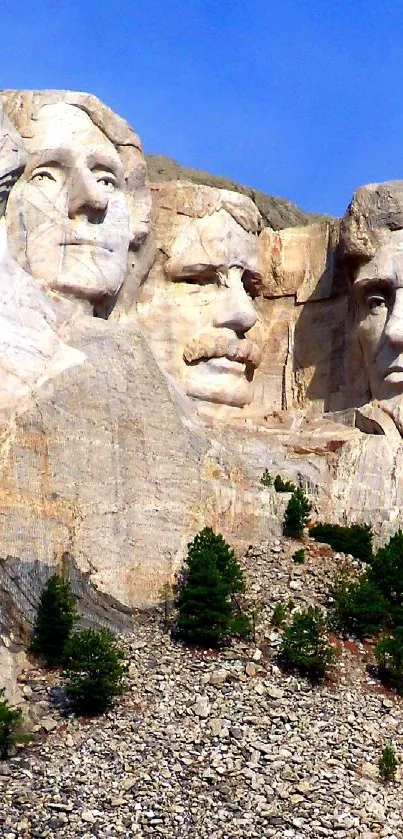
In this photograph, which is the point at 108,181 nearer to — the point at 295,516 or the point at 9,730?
the point at 295,516

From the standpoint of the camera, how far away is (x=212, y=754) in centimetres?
2388

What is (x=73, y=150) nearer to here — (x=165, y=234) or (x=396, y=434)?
(x=165, y=234)

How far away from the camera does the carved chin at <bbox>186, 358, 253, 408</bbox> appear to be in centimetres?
3185

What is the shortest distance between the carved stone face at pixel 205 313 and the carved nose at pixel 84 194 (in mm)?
2224

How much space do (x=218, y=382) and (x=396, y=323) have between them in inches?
110

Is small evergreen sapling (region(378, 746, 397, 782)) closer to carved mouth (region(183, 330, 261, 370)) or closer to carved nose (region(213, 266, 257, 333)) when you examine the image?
carved mouth (region(183, 330, 261, 370))

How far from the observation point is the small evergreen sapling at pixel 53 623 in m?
25.7

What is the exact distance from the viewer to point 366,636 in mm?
27266

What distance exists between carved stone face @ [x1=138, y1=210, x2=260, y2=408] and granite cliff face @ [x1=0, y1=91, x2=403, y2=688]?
0.10ft

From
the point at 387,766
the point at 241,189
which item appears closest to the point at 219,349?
the point at 387,766

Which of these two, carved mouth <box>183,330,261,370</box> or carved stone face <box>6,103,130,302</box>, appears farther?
carved mouth <box>183,330,261,370</box>

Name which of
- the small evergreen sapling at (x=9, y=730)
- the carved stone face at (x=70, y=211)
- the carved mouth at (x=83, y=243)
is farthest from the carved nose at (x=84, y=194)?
the small evergreen sapling at (x=9, y=730)

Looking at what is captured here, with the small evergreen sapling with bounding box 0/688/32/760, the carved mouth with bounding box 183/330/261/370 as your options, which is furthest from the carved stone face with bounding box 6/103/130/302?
the small evergreen sapling with bounding box 0/688/32/760

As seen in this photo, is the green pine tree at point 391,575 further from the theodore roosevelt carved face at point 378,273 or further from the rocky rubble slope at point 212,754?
the theodore roosevelt carved face at point 378,273
